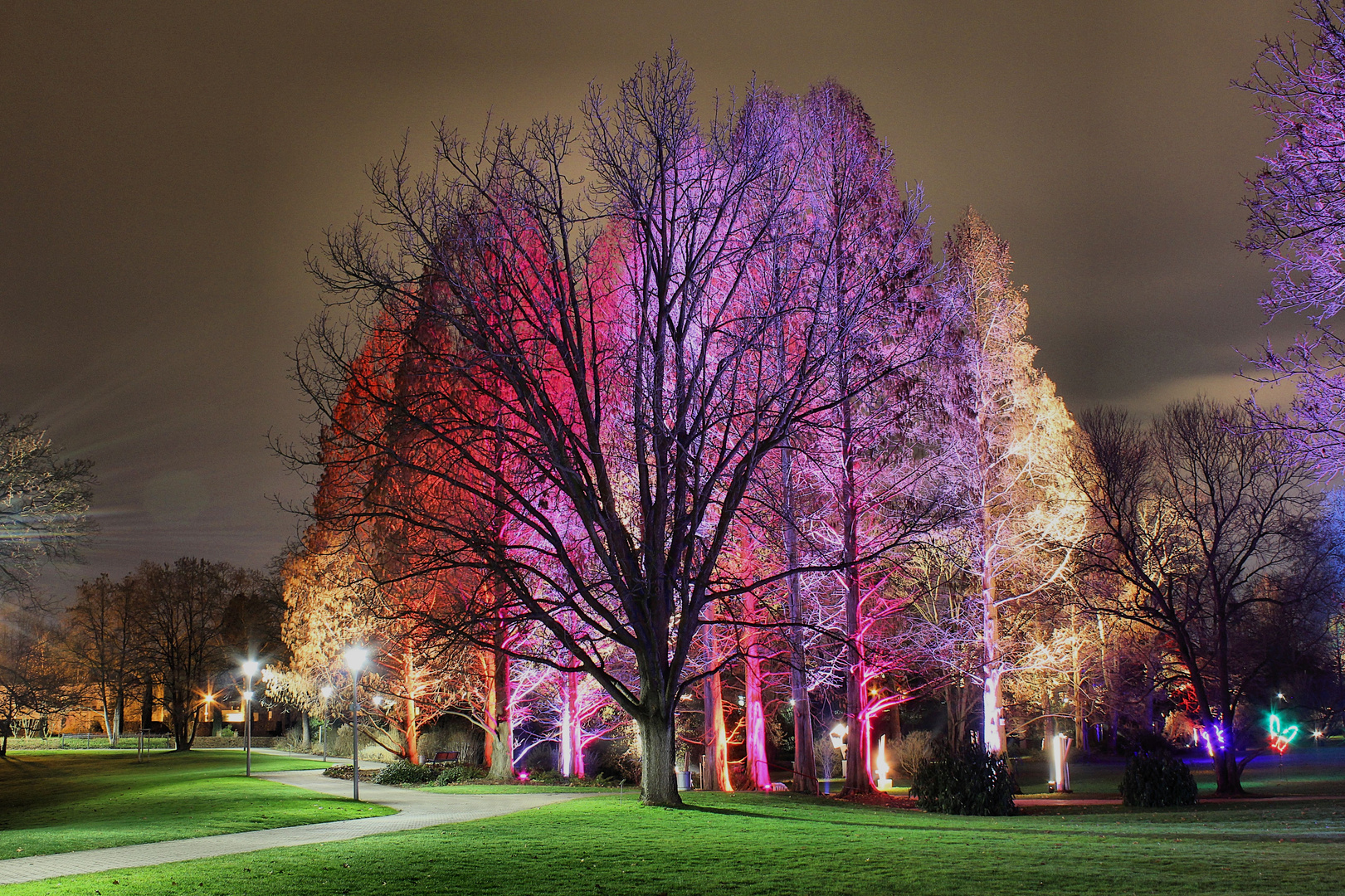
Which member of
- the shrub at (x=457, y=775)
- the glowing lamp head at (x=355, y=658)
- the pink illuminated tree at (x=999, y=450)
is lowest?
the shrub at (x=457, y=775)

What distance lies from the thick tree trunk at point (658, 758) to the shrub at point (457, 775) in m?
11.8

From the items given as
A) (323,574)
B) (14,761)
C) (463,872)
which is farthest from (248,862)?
(14,761)

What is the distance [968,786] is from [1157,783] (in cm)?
468

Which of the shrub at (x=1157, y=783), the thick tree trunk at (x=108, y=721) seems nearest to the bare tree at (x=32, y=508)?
the shrub at (x=1157, y=783)

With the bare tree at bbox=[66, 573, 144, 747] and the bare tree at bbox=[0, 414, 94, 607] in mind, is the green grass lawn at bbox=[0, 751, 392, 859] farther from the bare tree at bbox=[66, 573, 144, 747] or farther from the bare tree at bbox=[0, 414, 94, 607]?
the bare tree at bbox=[66, 573, 144, 747]

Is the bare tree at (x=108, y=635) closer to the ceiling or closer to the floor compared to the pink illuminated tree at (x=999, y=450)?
closer to the floor

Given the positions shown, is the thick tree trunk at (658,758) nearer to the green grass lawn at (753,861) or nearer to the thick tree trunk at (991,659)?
the green grass lawn at (753,861)

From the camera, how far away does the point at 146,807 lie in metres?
18.0

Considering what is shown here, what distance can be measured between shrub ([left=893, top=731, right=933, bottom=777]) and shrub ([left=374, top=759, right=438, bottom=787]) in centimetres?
1423

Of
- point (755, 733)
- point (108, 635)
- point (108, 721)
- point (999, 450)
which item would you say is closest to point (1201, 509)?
point (999, 450)

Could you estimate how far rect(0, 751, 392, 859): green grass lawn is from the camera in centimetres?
1366

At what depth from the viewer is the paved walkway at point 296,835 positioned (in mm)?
10633

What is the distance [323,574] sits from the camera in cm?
2428

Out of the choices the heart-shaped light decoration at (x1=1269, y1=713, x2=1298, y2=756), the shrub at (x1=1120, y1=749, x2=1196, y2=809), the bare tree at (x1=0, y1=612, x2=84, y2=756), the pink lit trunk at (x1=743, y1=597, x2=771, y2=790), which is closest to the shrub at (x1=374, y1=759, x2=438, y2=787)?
the pink lit trunk at (x1=743, y1=597, x2=771, y2=790)
